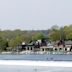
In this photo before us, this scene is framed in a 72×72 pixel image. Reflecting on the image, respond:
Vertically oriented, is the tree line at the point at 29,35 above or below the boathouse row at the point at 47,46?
above

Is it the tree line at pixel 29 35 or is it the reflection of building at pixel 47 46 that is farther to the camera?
the tree line at pixel 29 35

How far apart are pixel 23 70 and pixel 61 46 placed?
4026 cm

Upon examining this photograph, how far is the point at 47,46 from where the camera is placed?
47.5 meters

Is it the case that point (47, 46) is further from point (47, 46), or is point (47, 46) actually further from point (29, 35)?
point (29, 35)

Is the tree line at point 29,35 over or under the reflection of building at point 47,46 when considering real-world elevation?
over

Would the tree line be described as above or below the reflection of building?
above

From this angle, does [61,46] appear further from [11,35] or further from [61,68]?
[61,68]

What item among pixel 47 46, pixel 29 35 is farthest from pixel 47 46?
pixel 29 35

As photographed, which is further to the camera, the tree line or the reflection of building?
the tree line

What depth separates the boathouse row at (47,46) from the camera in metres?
46.2

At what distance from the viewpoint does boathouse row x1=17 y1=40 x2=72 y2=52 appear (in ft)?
152

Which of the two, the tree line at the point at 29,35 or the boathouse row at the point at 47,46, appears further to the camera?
the tree line at the point at 29,35

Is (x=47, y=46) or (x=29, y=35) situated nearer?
(x=47, y=46)

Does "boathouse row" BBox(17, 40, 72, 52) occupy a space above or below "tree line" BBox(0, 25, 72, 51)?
below
